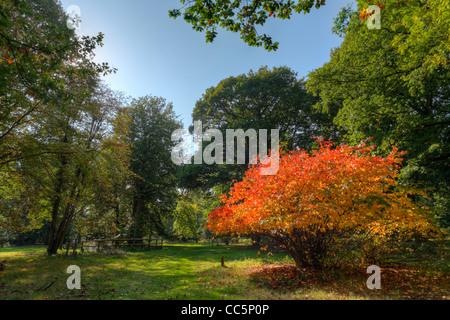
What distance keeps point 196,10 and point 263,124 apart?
14.8m

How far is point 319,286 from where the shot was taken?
641cm

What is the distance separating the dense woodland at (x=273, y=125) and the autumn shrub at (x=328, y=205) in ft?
0.16

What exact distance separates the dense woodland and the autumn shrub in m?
0.05

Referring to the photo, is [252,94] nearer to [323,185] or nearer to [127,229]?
[323,185]

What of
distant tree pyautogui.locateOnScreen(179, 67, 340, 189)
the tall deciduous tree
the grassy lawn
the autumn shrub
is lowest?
the grassy lawn

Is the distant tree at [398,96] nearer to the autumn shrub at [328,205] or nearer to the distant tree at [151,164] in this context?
the autumn shrub at [328,205]

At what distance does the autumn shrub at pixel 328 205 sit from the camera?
579 cm

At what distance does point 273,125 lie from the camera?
20625mm

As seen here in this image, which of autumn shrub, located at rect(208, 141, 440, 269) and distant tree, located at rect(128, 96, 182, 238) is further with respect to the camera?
distant tree, located at rect(128, 96, 182, 238)

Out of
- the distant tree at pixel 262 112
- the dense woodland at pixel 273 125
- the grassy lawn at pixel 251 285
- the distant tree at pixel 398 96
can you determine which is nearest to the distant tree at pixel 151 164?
the dense woodland at pixel 273 125

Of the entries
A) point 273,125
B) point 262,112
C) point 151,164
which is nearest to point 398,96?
point 273,125

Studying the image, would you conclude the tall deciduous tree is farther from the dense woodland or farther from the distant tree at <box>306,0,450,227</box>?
the distant tree at <box>306,0,450,227</box>

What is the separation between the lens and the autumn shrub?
5.79 metres

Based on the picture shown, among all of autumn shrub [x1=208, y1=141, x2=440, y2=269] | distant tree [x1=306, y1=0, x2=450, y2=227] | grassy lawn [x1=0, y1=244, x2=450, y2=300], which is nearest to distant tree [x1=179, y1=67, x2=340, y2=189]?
distant tree [x1=306, y1=0, x2=450, y2=227]
